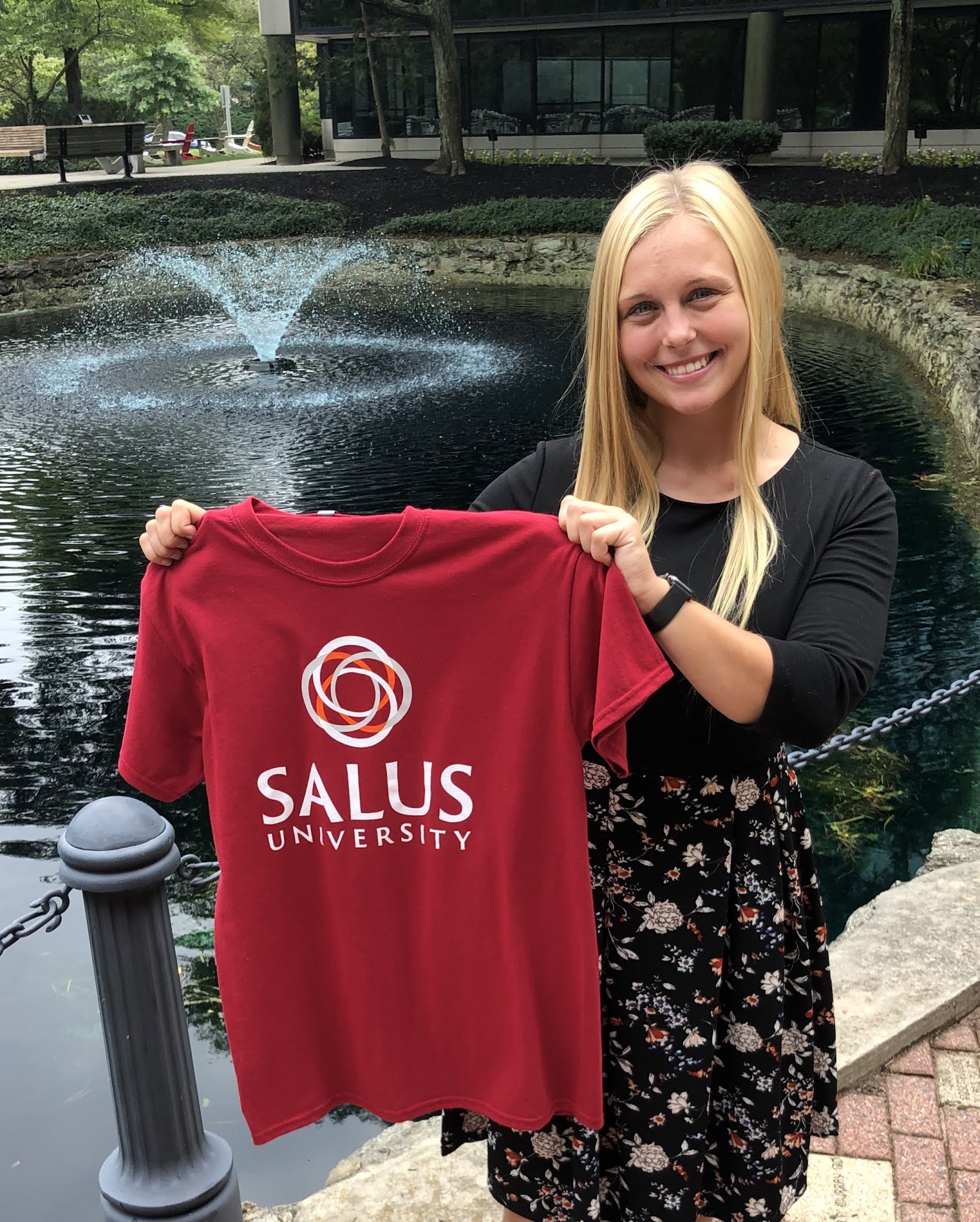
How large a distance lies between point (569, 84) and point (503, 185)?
18.6 ft

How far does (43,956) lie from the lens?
4.24 m

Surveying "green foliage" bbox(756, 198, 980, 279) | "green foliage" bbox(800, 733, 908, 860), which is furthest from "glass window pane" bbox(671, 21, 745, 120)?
"green foliage" bbox(800, 733, 908, 860)

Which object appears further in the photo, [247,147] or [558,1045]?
[247,147]

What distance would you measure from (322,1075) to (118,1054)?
1.15 feet

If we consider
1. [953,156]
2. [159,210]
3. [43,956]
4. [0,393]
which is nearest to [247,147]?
[159,210]

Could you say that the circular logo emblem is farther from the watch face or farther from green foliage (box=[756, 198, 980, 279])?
green foliage (box=[756, 198, 980, 279])

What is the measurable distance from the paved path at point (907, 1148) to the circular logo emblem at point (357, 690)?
4.79 feet

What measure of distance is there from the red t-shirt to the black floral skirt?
131 mm

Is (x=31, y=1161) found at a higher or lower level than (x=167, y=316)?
lower

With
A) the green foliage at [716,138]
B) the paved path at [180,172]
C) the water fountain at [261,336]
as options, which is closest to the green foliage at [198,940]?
the water fountain at [261,336]

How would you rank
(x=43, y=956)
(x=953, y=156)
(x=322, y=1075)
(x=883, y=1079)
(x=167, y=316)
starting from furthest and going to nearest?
(x=953, y=156) → (x=167, y=316) → (x=43, y=956) → (x=883, y=1079) → (x=322, y=1075)

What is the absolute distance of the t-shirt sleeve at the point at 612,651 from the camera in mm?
1574

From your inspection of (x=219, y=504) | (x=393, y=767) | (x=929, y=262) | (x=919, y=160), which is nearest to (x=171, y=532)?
(x=393, y=767)

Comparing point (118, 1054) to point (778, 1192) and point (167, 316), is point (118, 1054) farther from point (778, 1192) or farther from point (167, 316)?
point (167, 316)
